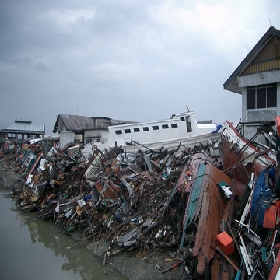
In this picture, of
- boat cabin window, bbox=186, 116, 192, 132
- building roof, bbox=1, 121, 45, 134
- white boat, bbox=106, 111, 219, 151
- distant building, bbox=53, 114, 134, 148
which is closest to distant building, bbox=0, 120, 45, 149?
building roof, bbox=1, 121, 45, 134

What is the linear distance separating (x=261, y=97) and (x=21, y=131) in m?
43.2

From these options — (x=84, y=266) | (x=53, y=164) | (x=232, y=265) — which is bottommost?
(x=84, y=266)

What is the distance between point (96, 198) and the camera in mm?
11039

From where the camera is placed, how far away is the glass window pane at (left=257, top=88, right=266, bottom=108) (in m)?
11.9

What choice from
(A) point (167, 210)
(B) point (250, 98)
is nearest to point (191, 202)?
(A) point (167, 210)

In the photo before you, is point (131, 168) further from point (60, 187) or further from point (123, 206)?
point (60, 187)

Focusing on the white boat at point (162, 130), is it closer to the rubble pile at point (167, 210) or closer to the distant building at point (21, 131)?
the rubble pile at point (167, 210)

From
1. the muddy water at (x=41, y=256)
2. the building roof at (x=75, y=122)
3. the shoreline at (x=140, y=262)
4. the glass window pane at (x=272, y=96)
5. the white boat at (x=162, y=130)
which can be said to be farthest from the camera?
the building roof at (x=75, y=122)

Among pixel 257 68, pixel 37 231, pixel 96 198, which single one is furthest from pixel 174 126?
pixel 37 231

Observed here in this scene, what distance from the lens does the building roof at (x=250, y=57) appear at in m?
10.9

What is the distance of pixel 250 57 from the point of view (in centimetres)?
1198

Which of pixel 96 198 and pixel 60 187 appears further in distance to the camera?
pixel 60 187

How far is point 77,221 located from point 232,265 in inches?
287

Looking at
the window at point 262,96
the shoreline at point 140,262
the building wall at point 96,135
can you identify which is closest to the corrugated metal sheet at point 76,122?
the building wall at point 96,135
